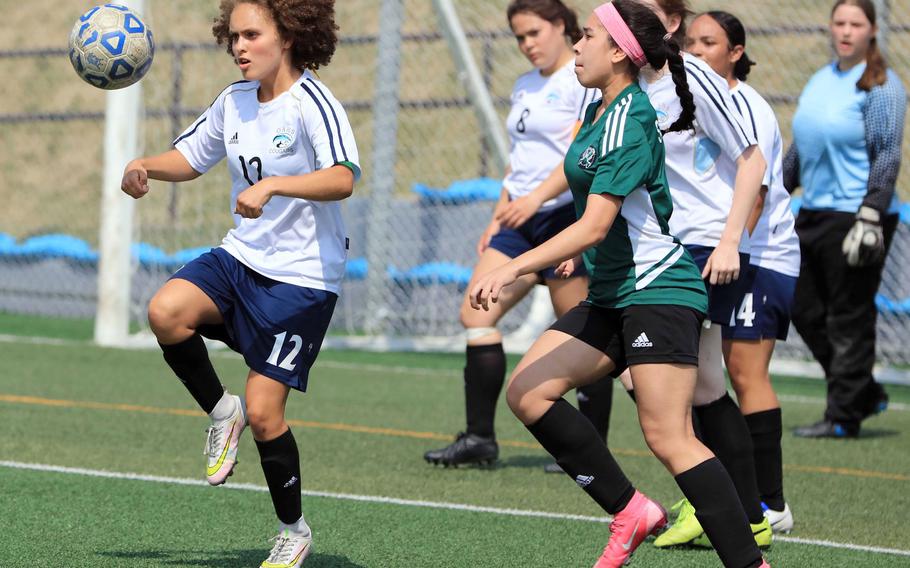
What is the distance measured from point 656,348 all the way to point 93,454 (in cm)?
339

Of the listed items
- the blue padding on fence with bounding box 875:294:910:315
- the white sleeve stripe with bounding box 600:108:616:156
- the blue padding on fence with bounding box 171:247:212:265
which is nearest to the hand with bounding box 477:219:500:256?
the white sleeve stripe with bounding box 600:108:616:156

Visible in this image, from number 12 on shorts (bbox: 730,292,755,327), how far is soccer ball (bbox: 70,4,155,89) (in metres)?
2.34

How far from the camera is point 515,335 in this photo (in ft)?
39.0

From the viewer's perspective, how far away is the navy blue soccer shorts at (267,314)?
14.5 feet

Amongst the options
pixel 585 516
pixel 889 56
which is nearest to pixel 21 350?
pixel 585 516

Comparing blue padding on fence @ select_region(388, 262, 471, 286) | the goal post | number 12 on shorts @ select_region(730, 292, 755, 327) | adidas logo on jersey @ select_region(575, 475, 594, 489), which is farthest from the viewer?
blue padding on fence @ select_region(388, 262, 471, 286)

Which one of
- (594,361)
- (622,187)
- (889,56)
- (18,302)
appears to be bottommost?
(18,302)

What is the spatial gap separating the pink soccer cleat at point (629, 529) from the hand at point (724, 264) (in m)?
0.90

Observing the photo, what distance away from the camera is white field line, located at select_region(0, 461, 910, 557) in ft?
17.0

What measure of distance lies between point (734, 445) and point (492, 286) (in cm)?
154

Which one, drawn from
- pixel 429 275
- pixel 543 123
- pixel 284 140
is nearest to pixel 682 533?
pixel 284 140

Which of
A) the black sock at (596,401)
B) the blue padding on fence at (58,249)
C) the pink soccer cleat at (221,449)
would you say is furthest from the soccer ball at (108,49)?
the blue padding on fence at (58,249)

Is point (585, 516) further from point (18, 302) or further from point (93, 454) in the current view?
point (18, 302)

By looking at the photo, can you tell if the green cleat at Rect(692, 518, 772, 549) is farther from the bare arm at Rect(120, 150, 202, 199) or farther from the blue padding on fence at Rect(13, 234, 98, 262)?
the blue padding on fence at Rect(13, 234, 98, 262)
